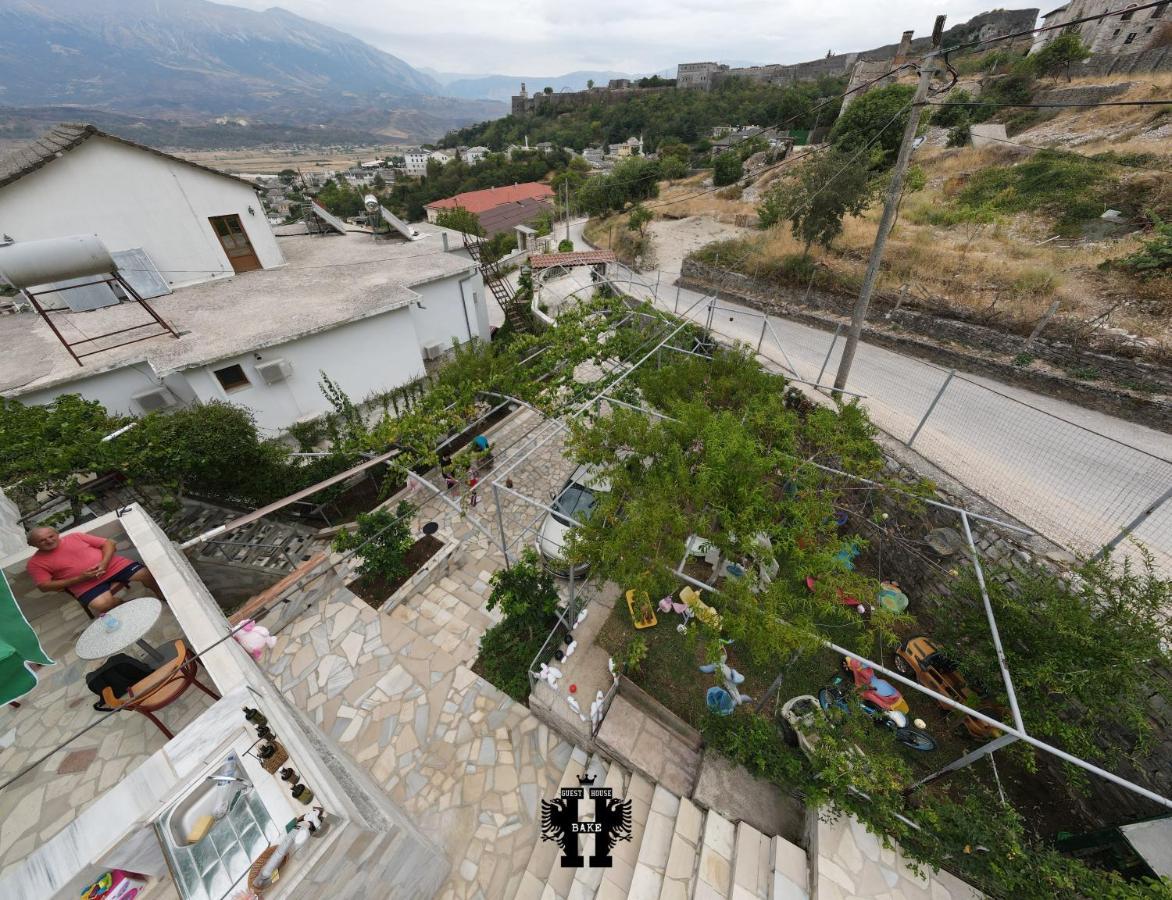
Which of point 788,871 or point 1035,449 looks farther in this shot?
point 1035,449

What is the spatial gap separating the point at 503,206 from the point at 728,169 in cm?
2585

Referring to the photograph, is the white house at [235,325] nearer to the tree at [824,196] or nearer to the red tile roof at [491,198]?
the tree at [824,196]

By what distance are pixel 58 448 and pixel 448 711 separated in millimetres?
7986

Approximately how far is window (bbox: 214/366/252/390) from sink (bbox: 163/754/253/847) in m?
9.84

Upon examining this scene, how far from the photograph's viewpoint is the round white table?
13.6ft

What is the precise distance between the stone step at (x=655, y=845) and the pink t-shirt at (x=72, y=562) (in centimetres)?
788

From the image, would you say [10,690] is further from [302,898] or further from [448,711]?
[448,711]

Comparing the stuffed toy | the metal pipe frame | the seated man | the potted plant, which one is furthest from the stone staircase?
the seated man

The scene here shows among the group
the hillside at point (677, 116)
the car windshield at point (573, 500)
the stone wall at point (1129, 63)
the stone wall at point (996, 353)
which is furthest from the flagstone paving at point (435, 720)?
the hillside at point (677, 116)

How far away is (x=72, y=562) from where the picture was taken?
560cm

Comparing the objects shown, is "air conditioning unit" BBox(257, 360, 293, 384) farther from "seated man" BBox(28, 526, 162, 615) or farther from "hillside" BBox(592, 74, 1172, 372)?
"hillside" BBox(592, 74, 1172, 372)

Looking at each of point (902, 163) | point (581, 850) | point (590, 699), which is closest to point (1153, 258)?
point (902, 163)

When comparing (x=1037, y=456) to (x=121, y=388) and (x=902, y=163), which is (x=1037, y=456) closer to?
(x=902, y=163)

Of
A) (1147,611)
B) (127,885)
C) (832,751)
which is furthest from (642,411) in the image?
(127,885)
